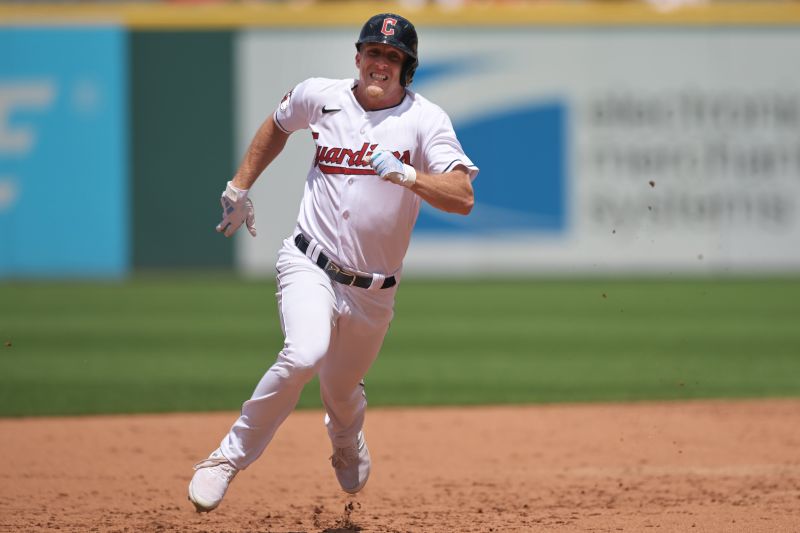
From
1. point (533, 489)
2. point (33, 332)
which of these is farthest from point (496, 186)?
point (533, 489)

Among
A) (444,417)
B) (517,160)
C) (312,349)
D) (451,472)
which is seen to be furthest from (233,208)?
(517,160)

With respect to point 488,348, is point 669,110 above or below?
above

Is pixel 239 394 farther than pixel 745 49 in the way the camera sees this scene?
No

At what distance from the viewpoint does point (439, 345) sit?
37.0 ft

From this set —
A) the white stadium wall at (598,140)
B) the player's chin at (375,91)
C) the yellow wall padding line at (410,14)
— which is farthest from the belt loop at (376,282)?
the yellow wall padding line at (410,14)

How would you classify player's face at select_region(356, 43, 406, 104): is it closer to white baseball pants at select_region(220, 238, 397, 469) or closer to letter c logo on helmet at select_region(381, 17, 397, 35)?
letter c logo on helmet at select_region(381, 17, 397, 35)

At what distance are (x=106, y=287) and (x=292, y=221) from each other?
112 inches

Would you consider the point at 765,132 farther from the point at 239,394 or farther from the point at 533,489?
the point at 533,489

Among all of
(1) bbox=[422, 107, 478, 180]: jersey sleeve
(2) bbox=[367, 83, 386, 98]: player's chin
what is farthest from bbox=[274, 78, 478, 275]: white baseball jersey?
(2) bbox=[367, 83, 386, 98]: player's chin

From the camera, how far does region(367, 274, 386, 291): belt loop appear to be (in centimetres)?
490

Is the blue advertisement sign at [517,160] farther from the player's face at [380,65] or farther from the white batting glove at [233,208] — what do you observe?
the player's face at [380,65]

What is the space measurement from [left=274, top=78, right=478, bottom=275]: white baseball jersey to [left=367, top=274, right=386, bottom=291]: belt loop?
4cm

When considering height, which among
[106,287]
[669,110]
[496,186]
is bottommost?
[106,287]

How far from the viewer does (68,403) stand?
8484mm
